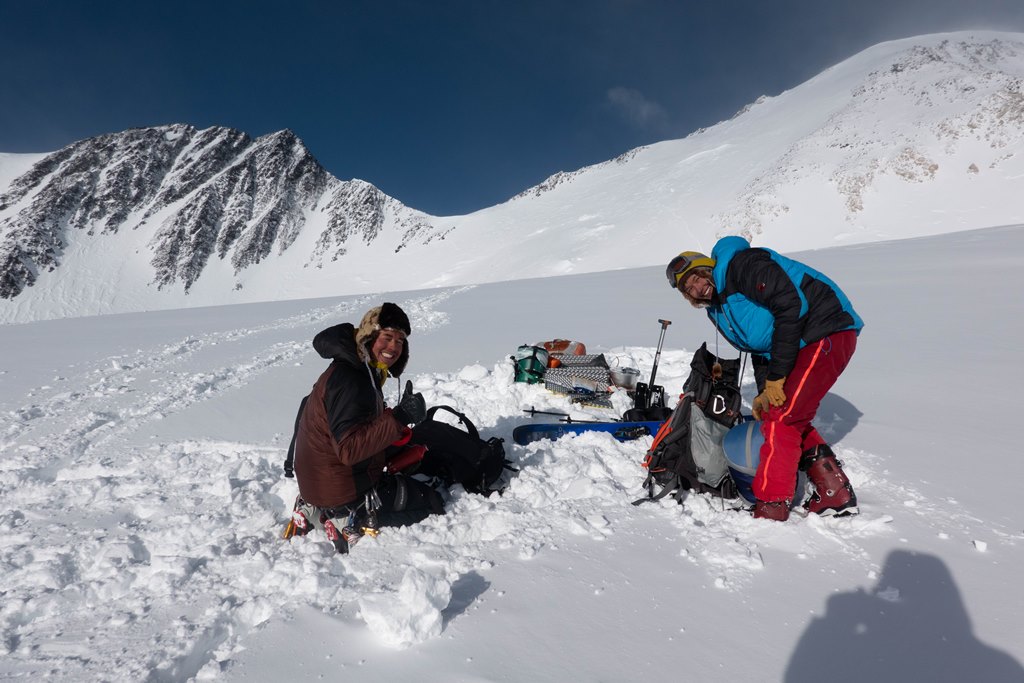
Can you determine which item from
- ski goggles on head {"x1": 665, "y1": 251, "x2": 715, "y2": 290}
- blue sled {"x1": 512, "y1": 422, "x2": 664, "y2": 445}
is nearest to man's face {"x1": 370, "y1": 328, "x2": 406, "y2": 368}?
ski goggles on head {"x1": 665, "y1": 251, "x2": 715, "y2": 290}

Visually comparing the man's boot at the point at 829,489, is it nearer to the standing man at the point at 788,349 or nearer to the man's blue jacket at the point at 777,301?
the standing man at the point at 788,349

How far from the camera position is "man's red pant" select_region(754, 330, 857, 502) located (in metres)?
2.90

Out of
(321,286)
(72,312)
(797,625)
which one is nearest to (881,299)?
(797,625)

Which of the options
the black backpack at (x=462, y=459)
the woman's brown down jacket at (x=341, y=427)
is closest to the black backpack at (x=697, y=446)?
the black backpack at (x=462, y=459)

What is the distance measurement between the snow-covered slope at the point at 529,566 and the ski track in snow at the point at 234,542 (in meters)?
0.01

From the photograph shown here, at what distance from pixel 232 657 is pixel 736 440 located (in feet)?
9.83

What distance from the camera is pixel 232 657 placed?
200 centimetres

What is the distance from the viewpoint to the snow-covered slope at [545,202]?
3522 centimetres

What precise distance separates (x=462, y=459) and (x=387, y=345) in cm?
114

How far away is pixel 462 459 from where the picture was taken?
3547mm

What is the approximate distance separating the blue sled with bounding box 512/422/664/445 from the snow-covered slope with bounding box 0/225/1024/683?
20 cm

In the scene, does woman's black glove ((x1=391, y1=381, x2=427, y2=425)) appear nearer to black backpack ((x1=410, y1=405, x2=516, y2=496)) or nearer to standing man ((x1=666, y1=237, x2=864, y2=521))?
black backpack ((x1=410, y1=405, x2=516, y2=496))

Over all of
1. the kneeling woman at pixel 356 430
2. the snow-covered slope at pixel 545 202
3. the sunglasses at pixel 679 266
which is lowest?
the kneeling woman at pixel 356 430

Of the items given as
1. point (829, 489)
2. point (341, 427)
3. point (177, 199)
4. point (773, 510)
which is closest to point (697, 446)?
point (773, 510)
